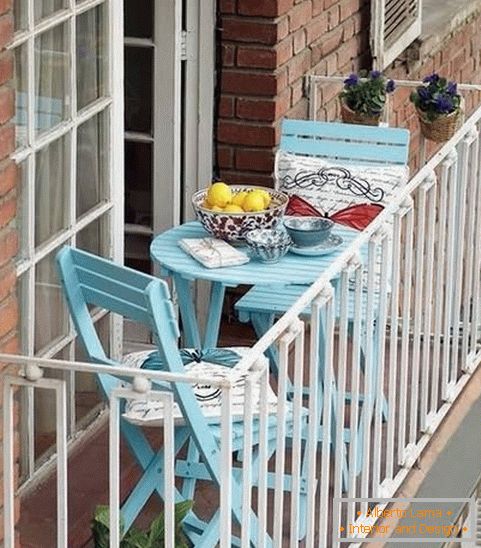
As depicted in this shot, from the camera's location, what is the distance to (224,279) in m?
5.43

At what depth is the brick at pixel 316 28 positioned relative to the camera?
23.1ft

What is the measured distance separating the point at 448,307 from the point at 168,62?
143 centimetres

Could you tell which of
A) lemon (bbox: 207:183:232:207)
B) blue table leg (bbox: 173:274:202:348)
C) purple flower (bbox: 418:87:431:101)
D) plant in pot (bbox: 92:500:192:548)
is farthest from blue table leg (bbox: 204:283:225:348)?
purple flower (bbox: 418:87:431:101)

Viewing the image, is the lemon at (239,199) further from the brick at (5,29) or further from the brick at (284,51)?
the brick at (5,29)

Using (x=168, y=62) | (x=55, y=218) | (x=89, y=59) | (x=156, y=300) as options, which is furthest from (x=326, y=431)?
(x=168, y=62)

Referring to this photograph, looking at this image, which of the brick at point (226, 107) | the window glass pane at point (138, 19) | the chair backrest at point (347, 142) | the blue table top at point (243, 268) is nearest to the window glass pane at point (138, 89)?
the window glass pane at point (138, 19)

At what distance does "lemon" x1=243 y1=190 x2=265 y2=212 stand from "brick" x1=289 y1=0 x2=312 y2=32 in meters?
1.25

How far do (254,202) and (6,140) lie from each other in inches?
60.8

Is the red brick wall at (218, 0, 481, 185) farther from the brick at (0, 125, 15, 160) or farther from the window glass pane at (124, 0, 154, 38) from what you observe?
the brick at (0, 125, 15, 160)

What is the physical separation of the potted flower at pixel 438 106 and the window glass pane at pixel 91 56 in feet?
5.81

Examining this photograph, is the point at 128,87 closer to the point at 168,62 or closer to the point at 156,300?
the point at 168,62

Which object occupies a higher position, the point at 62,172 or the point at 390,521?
the point at 62,172

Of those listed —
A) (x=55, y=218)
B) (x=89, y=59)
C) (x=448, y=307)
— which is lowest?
(x=448, y=307)

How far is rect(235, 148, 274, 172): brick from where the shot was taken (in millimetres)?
6742
